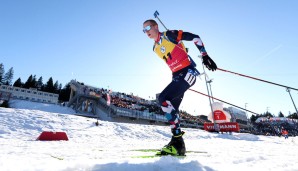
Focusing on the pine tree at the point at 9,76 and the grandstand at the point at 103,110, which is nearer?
the grandstand at the point at 103,110

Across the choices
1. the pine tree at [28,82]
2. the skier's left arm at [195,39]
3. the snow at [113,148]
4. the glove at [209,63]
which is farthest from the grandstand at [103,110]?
the pine tree at [28,82]

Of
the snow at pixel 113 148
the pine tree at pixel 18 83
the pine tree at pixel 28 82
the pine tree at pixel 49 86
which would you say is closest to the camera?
the snow at pixel 113 148

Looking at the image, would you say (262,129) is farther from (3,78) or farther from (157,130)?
(3,78)

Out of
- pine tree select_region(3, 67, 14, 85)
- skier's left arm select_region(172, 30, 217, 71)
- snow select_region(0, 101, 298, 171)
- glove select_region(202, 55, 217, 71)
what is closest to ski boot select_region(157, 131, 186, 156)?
snow select_region(0, 101, 298, 171)

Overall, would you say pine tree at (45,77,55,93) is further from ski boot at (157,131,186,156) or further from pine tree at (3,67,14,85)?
ski boot at (157,131,186,156)

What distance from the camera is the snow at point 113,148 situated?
208 centimetres

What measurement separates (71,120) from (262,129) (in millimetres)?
50814

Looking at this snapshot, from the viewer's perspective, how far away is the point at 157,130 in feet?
43.1

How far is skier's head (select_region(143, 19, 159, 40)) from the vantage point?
4496 mm

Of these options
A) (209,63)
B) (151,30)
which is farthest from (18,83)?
(209,63)

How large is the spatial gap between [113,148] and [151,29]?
286cm

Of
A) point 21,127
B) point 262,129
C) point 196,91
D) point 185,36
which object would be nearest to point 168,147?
point 185,36

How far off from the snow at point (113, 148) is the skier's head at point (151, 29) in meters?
2.30

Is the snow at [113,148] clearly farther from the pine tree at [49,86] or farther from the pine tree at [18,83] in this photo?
the pine tree at [18,83]
